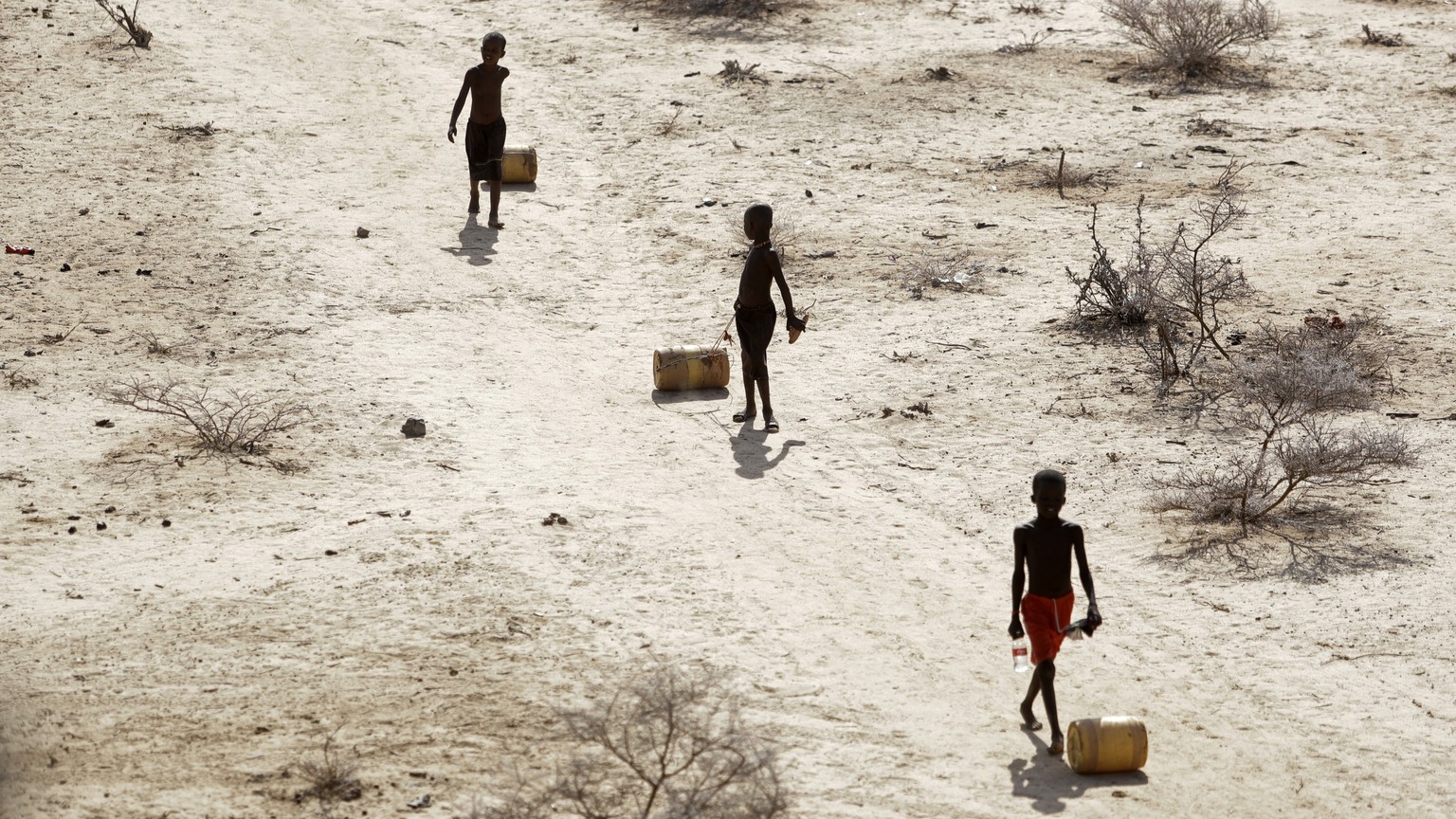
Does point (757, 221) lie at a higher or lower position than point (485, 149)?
lower

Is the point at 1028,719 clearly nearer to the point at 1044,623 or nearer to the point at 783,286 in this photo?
the point at 1044,623

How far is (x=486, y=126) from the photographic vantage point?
1254 cm

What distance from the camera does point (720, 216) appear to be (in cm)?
1288

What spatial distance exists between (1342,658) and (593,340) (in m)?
5.75

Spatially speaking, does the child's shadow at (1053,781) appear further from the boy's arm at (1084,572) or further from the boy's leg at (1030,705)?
the boy's arm at (1084,572)

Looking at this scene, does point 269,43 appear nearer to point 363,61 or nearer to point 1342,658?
point 363,61

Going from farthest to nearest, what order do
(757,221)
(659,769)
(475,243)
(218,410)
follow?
1. (475,243)
2. (218,410)
3. (757,221)
4. (659,769)

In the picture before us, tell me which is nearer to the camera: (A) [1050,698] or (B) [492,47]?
(A) [1050,698]

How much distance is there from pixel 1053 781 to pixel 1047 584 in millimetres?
769

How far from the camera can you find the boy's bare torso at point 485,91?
12359 millimetres

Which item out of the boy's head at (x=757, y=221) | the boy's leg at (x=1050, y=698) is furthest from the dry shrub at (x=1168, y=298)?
the boy's leg at (x=1050, y=698)

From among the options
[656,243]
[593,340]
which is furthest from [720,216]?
[593,340]

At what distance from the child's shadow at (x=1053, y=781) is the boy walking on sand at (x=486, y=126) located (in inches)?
324

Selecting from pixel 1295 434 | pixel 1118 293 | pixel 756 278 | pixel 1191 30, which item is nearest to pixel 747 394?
pixel 756 278
